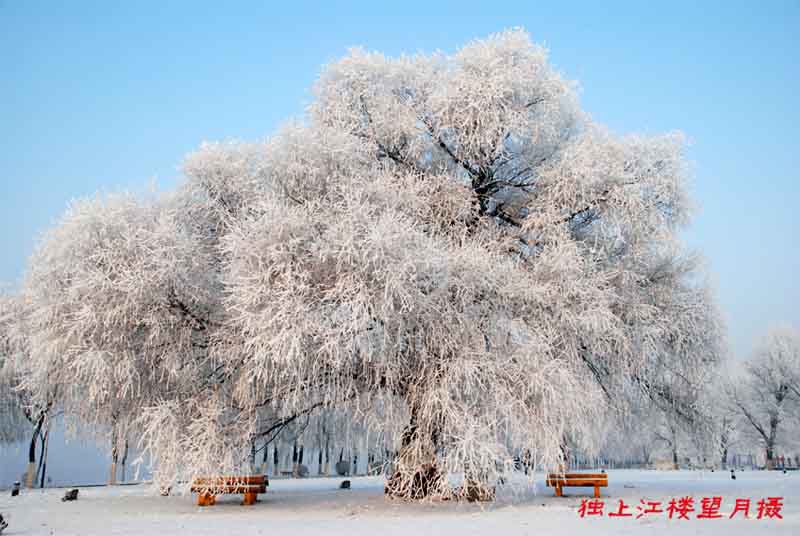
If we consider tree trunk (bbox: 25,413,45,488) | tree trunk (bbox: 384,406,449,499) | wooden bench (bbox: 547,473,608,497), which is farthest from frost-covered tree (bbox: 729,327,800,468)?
tree trunk (bbox: 25,413,45,488)

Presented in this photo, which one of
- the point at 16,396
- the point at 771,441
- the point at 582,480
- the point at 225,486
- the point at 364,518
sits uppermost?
the point at 16,396

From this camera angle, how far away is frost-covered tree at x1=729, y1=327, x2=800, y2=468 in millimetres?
50000

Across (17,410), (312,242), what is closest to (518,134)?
(312,242)

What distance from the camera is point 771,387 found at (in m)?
51.0

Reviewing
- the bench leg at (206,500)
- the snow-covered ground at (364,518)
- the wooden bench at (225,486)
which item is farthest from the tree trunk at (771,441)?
the bench leg at (206,500)

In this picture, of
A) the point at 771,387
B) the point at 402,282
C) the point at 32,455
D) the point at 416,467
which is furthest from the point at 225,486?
the point at 771,387

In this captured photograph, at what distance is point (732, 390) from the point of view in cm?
5253

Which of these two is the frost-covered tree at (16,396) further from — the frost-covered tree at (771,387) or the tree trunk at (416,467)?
the frost-covered tree at (771,387)

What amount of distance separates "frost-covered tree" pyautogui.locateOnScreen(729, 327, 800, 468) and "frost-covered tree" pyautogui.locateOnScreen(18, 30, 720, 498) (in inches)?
1430

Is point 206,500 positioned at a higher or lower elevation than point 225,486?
lower

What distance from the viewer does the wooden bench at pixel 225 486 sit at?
14.9 metres

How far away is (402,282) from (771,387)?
46.9 metres

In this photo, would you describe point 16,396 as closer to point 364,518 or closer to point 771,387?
point 364,518

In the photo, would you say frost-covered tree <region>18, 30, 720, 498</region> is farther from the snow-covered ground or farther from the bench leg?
the bench leg
